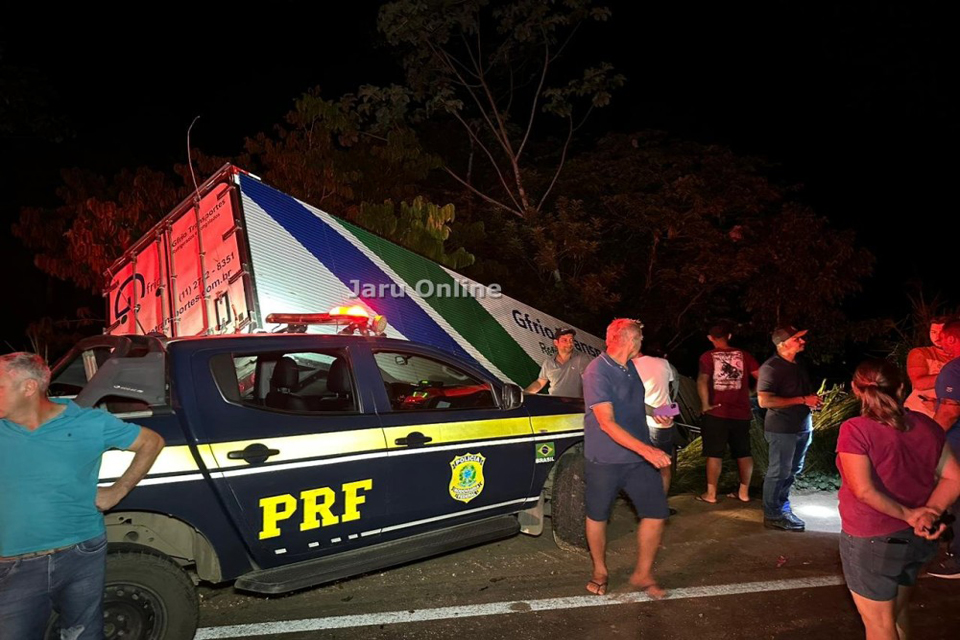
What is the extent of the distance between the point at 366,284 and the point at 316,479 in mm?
3953

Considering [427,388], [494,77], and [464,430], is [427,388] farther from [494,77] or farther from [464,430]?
[494,77]

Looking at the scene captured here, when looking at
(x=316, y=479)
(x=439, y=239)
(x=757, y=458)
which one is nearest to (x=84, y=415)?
(x=316, y=479)

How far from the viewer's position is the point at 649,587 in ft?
14.1

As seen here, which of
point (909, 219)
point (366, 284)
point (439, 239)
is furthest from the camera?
point (909, 219)

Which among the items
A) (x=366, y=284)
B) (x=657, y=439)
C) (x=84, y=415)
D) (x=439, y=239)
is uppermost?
(x=439, y=239)

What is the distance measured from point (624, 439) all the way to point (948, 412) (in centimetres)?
187

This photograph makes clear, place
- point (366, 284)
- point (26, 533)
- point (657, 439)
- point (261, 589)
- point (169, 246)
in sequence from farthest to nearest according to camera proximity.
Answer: point (366, 284)
point (169, 246)
point (657, 439)
point (261, 589)
point (26, 533)

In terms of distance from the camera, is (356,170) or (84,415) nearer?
(84,415)

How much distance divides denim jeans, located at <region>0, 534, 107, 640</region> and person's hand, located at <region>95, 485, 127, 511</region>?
5.0 inches

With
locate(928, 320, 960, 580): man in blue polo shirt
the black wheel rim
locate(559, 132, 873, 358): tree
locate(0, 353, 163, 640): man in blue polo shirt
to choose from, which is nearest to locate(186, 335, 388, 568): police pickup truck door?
the black wheel rim

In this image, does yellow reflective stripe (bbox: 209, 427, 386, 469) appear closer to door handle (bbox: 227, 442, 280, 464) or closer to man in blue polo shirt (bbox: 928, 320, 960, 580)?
door handle (bbox: 227, 442, 280, 464)

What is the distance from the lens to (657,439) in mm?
5711

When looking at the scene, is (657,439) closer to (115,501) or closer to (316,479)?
(316,479)

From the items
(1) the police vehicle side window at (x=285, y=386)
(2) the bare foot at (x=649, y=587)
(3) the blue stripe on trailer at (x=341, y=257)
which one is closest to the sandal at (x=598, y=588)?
(2) the bare foot at (x=649, y=587)
